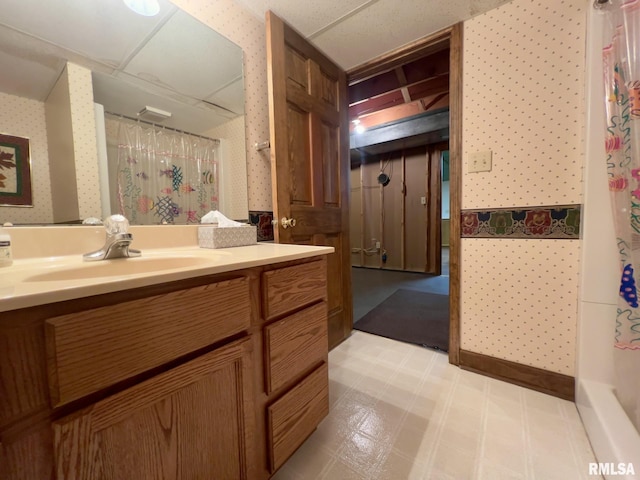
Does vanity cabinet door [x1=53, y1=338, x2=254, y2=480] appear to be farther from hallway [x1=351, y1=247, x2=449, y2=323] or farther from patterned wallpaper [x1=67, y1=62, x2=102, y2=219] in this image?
hallway [x1=351, y1=247, x2=449, y2=323]

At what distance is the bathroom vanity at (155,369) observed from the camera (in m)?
0.37

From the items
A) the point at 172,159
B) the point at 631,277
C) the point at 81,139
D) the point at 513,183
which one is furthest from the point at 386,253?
the point at 81,139

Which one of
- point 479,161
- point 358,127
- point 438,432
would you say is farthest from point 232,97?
point 358,127

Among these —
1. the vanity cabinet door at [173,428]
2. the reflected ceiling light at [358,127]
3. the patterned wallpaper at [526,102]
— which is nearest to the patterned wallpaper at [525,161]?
the patterned wallpaper at [526,102]

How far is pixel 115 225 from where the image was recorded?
0.80m

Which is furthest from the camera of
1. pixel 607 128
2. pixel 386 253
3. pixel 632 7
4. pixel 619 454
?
pixel 386 253

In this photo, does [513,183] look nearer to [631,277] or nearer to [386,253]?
[631,277]

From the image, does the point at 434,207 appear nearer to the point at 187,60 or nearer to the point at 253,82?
the point at 253,82

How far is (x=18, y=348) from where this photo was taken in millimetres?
360

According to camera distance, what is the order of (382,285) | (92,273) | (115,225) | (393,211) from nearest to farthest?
(92,273) < (115,225) < (382,285) < (393,211)

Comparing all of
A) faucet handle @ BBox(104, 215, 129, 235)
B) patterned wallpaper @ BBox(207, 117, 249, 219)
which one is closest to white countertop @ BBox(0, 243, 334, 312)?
faucet handle @ BBox(104, 215, 129, 235)

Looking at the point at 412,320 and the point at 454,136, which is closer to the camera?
the point at 454,136

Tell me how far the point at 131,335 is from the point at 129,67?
1.08 metres

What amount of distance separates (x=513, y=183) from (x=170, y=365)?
161 cm
